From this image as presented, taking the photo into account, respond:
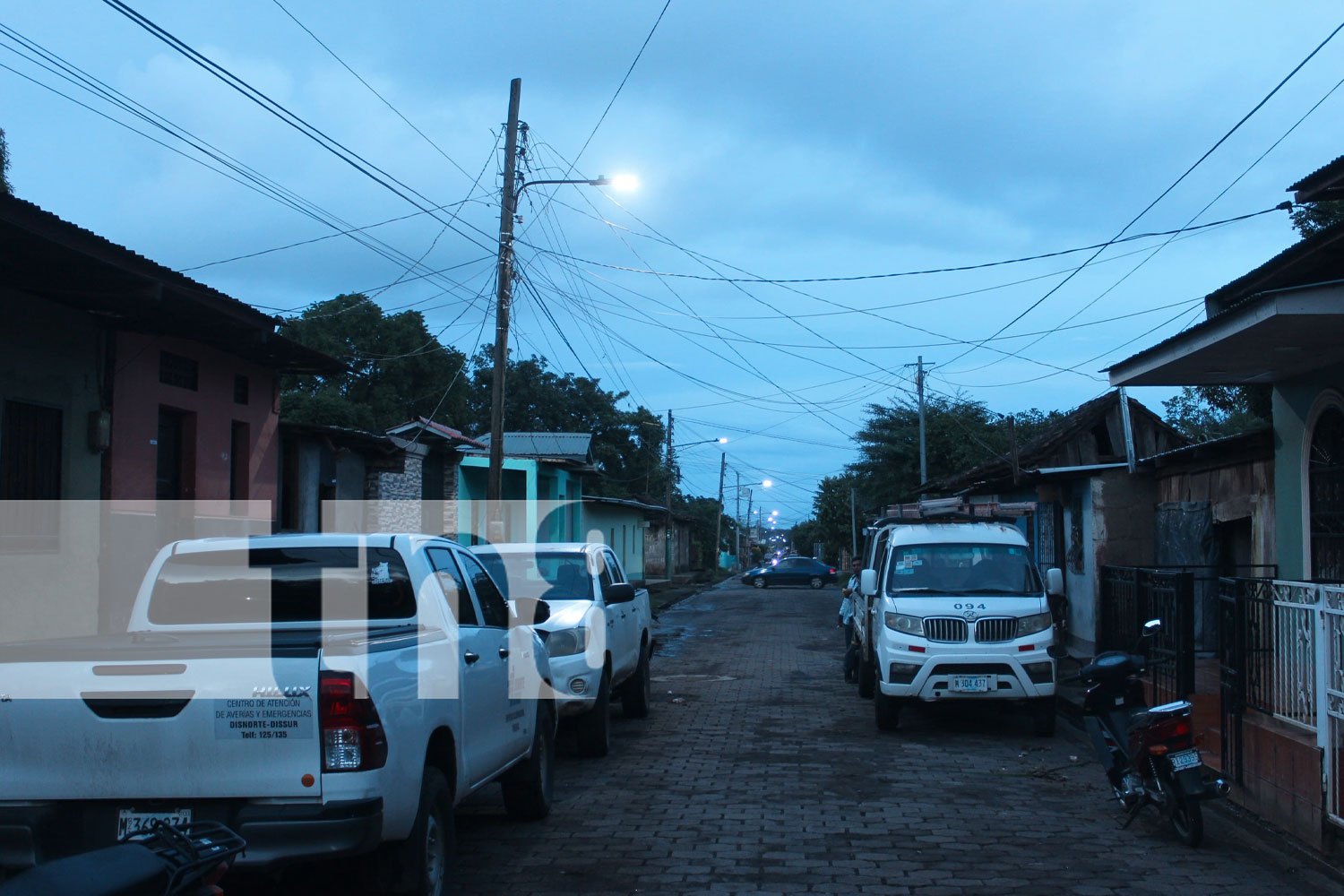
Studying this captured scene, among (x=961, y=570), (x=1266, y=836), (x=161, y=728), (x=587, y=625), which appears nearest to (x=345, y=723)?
(x=161, y=728)

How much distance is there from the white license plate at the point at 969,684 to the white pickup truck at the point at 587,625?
318cm

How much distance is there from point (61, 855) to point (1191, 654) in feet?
25.3

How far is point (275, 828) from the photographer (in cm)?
438

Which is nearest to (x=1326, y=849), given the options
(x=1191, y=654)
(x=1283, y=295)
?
(x=1191, y=654)

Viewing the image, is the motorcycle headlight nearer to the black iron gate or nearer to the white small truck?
the white small truck

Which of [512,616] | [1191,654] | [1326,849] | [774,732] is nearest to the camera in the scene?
[1326,849]

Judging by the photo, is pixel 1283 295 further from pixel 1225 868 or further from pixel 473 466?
pixel 473 466

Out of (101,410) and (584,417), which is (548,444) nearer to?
(584,417)

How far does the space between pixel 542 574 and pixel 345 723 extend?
684 centimetres

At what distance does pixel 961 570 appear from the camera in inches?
477

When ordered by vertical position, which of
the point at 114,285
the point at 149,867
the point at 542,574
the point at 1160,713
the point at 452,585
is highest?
the point at 114,285

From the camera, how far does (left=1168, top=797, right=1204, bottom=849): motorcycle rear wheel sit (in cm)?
691

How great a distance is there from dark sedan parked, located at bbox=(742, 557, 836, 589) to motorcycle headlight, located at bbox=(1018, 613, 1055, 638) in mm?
41921

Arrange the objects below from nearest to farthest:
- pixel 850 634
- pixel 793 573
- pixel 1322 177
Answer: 1. pixel 1322 177
2. pixel 850 634
3. pixel 793 573
